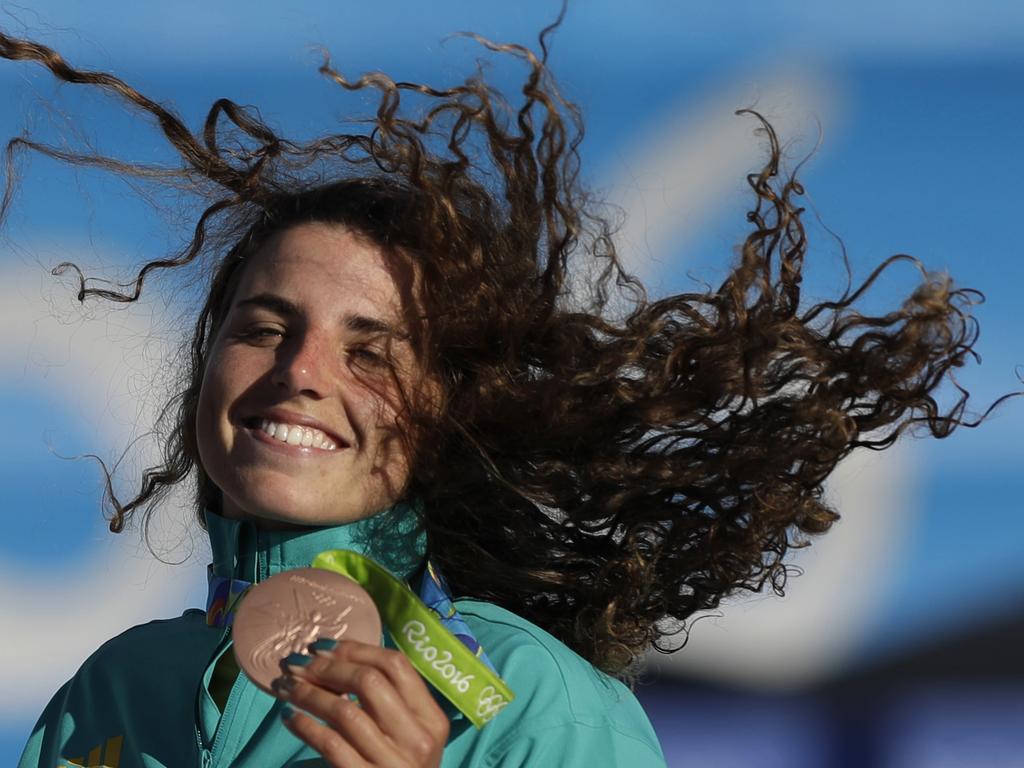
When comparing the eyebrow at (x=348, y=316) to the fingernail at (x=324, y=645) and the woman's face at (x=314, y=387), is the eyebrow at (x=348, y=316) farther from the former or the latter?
the fingernail at (x=324, y=645)

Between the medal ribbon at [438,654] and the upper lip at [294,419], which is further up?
the upper lip at [294,419]

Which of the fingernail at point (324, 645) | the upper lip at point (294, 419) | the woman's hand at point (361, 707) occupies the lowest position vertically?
the woman's hand at point (361, 707)

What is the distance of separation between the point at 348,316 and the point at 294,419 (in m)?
0.16

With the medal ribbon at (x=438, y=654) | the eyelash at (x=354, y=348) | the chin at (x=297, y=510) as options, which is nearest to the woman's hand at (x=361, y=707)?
the medal ribbon at (x=438, y=654)

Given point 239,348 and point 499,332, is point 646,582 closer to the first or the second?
point 499,332

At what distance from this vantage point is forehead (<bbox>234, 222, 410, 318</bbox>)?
6.06 ft

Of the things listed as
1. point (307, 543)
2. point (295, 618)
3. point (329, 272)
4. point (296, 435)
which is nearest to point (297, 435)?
point (296, 435)

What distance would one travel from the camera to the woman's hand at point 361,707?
1.32 meters

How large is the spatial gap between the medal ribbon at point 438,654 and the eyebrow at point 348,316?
0.37m

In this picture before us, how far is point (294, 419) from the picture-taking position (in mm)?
1767

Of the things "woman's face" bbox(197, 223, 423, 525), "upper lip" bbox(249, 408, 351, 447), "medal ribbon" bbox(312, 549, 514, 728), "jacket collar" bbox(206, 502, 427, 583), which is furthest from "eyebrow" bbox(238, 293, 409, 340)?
"medal ribbon" bbox(312, 549, 514, 728)

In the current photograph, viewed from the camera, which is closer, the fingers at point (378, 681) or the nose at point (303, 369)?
the fingers at point (378, 681)

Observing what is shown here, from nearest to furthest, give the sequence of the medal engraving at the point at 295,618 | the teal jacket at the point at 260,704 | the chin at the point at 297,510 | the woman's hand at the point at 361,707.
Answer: the woman's hand at the point at 361,707 → the medal engraving at the point at 295,618 → the teal jacket at the point at 260,704 → the chin at the point at 297,510

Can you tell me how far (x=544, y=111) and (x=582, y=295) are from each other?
0.28 meters
